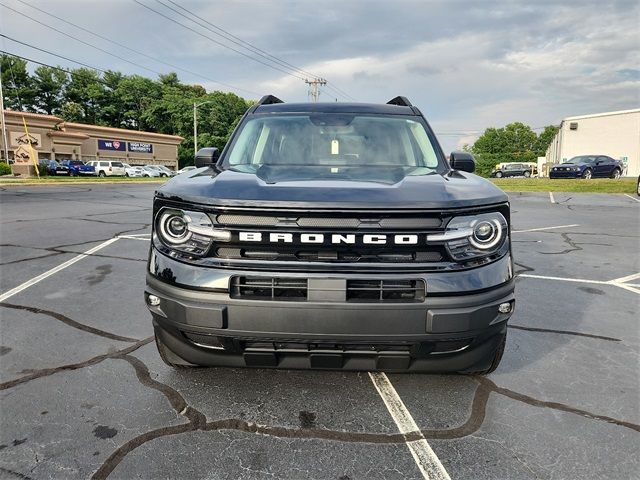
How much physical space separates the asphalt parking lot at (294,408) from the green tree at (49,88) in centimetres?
7698

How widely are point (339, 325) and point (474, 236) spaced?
2.68ft

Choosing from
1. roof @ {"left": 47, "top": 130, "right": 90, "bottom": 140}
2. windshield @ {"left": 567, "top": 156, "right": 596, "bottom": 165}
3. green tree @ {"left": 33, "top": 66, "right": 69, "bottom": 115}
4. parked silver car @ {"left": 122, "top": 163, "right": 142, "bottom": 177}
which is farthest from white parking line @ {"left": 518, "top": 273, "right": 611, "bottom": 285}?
green tree @ {"left": 33, "top": 66, "right": 69, "bottom": 115}

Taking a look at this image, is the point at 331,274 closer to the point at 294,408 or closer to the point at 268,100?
the point at 294,408

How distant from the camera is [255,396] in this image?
2.58 metres

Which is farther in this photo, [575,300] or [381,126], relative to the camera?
[575,300]

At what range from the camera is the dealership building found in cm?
3978

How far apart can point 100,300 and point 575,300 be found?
4.75 metres

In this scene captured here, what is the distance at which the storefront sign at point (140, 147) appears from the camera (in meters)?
54.6

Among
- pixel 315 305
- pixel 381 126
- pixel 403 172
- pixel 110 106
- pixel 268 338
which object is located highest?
pixel 110 106

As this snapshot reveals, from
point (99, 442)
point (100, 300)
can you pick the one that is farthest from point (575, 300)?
point (100, 300)

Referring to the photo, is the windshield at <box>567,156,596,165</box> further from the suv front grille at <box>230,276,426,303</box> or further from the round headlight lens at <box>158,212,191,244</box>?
the round headlight lens at <box>158,212,191,244</box>

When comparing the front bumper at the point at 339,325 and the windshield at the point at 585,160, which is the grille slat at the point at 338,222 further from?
the windshield at the point at 585,160

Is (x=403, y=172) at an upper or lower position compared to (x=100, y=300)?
upper

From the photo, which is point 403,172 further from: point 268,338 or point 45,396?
point 45,396
